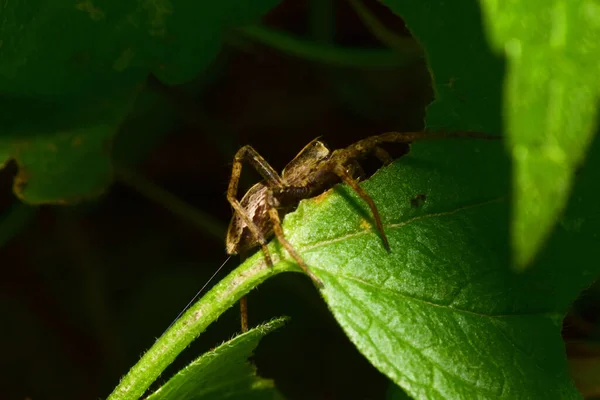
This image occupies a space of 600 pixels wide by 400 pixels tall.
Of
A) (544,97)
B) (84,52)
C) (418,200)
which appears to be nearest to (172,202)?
(84,52)

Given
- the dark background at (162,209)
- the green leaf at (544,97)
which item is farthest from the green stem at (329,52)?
the green leaf at (544,97)

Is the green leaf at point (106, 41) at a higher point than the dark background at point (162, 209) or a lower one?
higher

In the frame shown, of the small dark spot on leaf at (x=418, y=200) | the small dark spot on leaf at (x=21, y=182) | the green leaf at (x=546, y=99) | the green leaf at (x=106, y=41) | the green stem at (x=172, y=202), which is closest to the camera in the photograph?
the green leaf at (x=546, y=99)

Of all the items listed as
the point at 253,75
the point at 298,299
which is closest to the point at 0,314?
the point at 298,299

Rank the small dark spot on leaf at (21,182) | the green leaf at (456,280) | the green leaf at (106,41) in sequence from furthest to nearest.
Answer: the small dark spot on leaf at (21,182)
the green leaf at (106,41)
the green leaf at (456,280)

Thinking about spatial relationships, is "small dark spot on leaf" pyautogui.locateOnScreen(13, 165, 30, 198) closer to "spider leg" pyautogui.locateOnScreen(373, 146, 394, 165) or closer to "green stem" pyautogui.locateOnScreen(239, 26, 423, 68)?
"green stem" pyautogui.locateOnScreen(239, 26, 423, 68)

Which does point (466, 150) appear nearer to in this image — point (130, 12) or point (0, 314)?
point (130, 12)

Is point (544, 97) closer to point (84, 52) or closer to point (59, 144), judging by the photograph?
point (84, 52)

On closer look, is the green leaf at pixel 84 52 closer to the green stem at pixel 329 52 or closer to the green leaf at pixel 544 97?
the green stem at pixel 329 52
